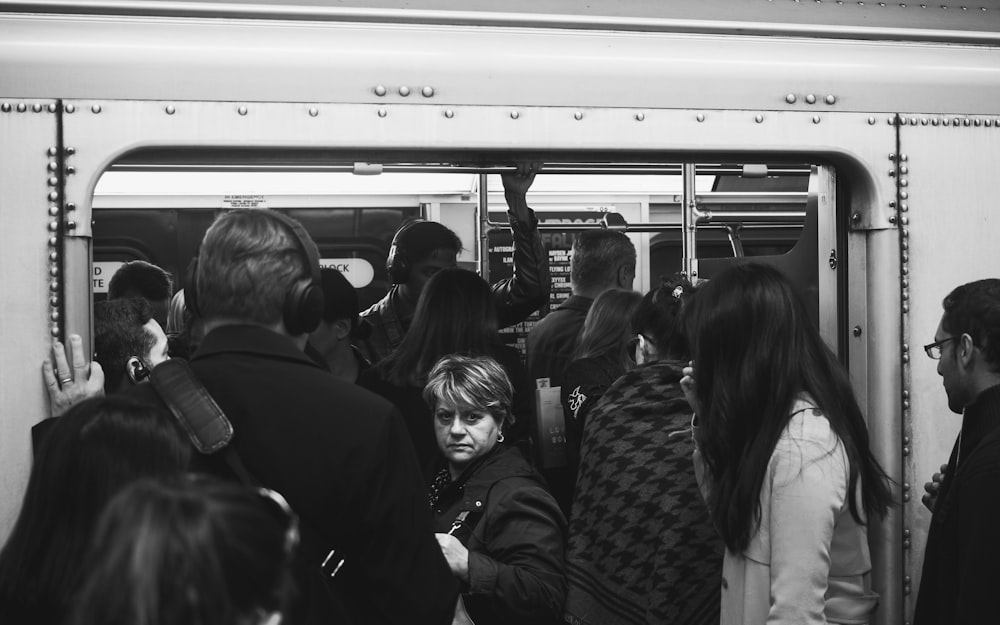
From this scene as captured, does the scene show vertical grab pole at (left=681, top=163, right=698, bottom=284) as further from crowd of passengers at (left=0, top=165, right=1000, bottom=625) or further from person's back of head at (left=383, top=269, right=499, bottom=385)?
person's back of head at (left=383, top=269, right=499, bottom=385)

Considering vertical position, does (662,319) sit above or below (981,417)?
above

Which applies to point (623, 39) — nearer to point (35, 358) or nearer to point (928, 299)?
point (928, 299)

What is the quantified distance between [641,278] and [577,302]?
1.50 meters

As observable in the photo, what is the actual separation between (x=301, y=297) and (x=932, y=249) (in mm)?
→ 1578

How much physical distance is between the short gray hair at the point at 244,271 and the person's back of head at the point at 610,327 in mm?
1666

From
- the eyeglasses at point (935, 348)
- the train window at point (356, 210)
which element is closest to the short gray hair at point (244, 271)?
the eyeglasses at point (935, 348)

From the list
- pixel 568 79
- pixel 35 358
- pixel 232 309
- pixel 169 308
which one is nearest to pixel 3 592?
pixel 232 309

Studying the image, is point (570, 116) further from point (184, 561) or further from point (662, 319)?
point (184, 561)

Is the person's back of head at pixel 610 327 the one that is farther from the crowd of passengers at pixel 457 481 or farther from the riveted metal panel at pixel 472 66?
the riveted metal panel at pixel 472 66

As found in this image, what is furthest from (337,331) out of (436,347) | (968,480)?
(968,480)

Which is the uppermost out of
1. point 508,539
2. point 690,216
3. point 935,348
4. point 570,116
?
point 570,116

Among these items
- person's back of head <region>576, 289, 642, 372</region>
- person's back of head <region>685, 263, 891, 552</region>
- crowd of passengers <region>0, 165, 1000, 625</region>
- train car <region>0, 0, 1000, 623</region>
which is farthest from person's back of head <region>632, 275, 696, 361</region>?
person's back of head <region>685, 263, 891, 552</region>

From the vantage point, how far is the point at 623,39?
2398 mm

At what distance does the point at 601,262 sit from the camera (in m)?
4.05
